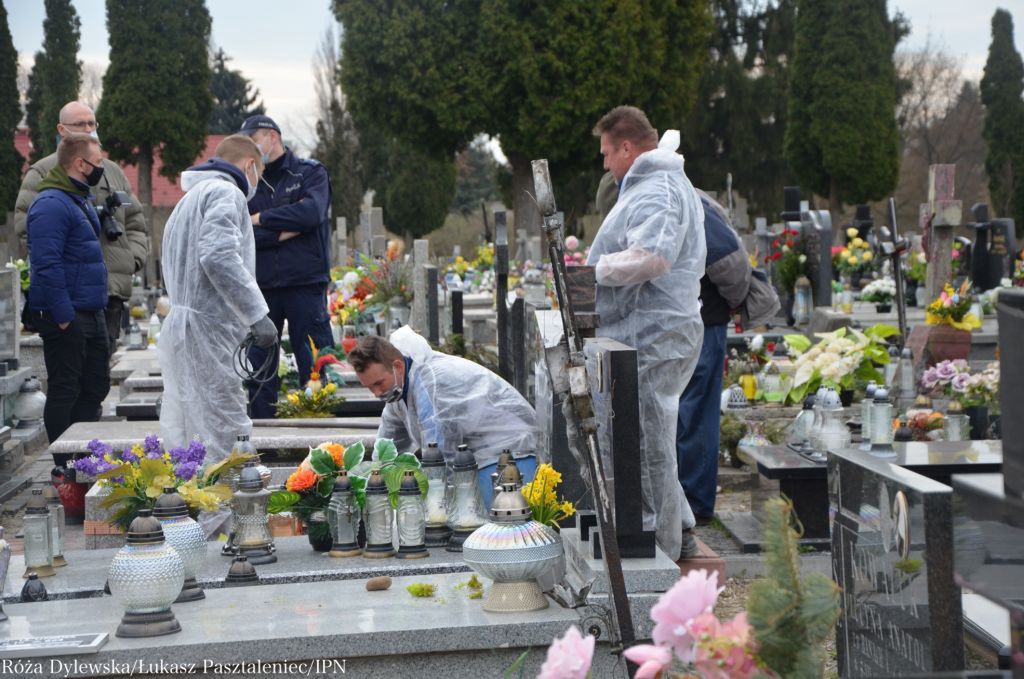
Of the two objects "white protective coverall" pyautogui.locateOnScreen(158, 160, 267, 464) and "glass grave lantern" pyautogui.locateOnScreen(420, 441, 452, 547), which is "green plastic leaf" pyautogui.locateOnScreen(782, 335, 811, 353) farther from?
"glass grave lantern" pyautogui.locateOnScreen(420, 441, 452, 547)

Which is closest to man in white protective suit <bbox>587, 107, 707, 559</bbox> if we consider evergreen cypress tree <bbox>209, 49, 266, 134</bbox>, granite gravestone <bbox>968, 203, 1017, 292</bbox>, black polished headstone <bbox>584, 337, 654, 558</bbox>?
black polished headstone <bbox>584, 337, 654, 558</bbox>

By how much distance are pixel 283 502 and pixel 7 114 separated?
3437cm

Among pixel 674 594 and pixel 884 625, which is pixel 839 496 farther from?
pixel 674 594

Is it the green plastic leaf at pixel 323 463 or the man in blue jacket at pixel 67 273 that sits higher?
the man in blue jacket at pixel 67 273

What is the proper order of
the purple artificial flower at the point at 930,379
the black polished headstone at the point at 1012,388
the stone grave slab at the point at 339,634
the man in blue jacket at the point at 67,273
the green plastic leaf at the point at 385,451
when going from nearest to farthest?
1. the black polished headstone at the point at 1012,388
2. the stone grave slab at the point at 339,634
3. the green plastic leaf at the point at 385,451
4. the man in blue jacket at the point at 67,273
5. the purple artificial flower at the point at 930,379

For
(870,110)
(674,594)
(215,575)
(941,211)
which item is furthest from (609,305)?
(870,110)

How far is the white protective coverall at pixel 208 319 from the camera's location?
20.0 feet

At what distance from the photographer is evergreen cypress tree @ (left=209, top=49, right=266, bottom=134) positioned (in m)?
59.0

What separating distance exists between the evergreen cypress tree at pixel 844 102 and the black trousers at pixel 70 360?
29.7 m

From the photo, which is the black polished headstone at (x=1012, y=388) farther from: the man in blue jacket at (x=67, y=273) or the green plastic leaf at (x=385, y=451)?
the man in blue jacket at (x=67, y=273)

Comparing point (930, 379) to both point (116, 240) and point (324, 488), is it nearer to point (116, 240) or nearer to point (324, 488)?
point (324, 488)

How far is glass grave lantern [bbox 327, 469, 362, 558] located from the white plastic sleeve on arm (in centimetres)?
124

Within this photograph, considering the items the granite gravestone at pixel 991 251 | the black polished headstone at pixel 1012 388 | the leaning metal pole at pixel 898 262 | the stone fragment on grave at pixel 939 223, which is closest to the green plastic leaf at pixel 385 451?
the black polished headstone at pixel 1012 388

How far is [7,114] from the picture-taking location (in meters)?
36.3
